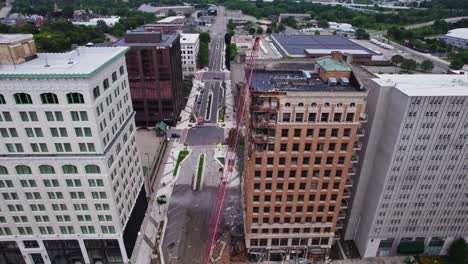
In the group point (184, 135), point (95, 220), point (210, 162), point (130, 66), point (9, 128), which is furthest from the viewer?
point (184, 135)

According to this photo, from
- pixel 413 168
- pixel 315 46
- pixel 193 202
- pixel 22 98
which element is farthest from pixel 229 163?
pixel 315 46

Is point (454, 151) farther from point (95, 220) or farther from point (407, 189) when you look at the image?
point (95, 220)

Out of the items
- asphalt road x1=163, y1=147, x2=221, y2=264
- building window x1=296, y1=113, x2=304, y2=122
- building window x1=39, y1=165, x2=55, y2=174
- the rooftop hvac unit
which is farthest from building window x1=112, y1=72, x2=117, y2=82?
the rooftop hvac unit

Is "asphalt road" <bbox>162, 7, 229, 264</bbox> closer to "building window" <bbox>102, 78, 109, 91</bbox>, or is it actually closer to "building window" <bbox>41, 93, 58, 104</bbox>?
"building window" <bbox>102, 78, 109, 91</bbox>

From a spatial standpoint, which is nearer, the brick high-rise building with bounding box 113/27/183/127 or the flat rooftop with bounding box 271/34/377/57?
the brick high-rise building with bounding box 113/27/183/127

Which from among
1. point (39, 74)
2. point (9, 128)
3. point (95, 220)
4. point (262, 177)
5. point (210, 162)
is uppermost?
point (39, 74)

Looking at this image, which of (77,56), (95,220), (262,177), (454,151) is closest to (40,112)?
(77,56)
